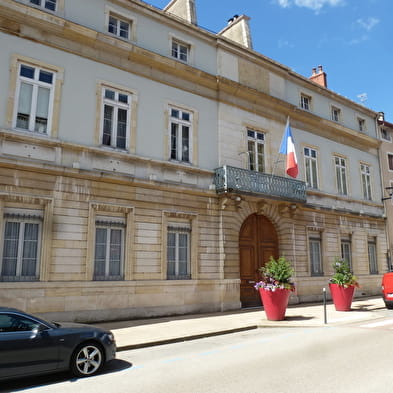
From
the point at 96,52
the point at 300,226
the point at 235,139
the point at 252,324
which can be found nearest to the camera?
the point at 252,324

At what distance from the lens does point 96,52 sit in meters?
12.9

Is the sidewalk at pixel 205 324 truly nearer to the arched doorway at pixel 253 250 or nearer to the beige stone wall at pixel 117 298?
the beige stone wall at pixel 117 298

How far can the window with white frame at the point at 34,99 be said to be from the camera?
1135 cm

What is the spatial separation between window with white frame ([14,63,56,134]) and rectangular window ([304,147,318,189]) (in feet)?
41.4

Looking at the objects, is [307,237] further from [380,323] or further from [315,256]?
[380,323]

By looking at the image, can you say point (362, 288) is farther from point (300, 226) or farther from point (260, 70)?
point (260, 70)

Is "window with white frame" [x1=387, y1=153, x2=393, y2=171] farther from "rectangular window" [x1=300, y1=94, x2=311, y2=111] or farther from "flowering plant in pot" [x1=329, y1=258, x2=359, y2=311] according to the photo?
"flowering plant in pot" [x1=329, y1=258, x2=359, y2=311]

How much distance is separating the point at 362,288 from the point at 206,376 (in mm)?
17304

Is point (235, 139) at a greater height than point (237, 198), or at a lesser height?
greater

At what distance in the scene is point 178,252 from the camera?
1398 centimetres

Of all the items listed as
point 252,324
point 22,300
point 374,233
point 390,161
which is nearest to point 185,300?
point 252,324

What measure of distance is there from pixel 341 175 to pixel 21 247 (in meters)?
17.0

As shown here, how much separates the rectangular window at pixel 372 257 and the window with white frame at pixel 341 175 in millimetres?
3703

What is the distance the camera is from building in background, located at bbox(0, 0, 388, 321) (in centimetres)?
1114
